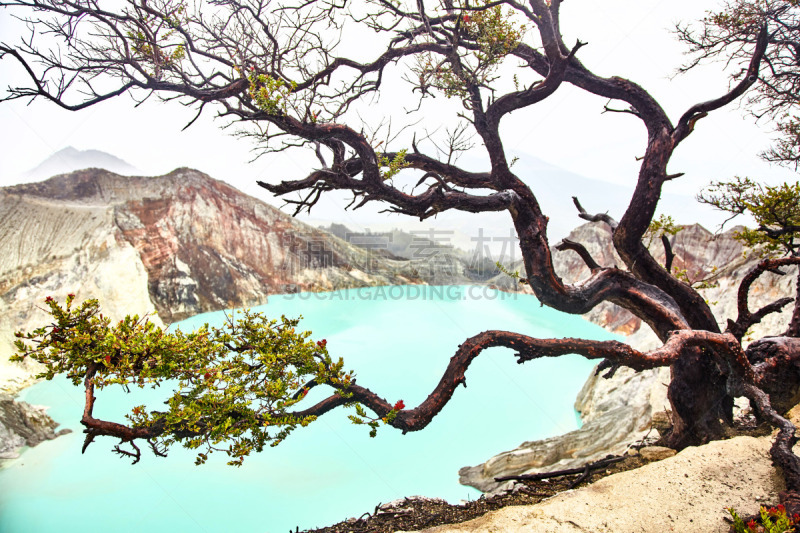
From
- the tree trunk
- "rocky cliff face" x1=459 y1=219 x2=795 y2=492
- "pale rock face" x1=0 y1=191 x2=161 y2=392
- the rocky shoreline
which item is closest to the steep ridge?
"pale rock face" x1=0 y1=191 x2=161 y2=392

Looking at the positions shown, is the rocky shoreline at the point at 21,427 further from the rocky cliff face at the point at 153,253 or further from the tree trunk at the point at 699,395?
the tree trunk at the point at 699,395

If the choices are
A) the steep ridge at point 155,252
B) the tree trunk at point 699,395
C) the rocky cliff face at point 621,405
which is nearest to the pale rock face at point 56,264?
the steep ridge at point 155,252

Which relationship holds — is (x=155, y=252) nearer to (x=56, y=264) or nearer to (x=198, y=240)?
(x=198, y=240)

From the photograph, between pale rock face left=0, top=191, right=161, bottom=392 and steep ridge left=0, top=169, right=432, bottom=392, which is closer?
pale rock face left=0, top=191, right=161, bottom=392

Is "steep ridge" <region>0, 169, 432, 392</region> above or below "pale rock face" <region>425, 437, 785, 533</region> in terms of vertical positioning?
above

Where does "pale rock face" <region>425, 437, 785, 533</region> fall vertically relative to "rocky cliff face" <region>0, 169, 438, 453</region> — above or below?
below

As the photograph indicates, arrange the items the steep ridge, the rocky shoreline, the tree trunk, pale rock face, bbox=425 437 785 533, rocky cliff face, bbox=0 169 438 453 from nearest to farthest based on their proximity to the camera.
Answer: pale rock face, bbox=425 437 785 533, the tree trunk, the rocky shoreline, rocky cliff face, bbox=0 169 438 453, the steep ridge

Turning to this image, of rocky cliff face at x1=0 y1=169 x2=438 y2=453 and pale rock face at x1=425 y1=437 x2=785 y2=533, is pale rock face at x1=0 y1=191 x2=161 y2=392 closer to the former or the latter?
rocky cliff face at x1=0 y1=169 x2=438 y2=453

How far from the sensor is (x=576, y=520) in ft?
9.34

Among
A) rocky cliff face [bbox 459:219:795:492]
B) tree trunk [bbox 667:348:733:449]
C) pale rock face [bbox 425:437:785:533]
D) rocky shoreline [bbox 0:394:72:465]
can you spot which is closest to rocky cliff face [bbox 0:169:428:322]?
rocky shoreline [bbox 0:394:72:465]

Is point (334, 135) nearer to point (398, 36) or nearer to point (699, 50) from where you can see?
point (398, 36)

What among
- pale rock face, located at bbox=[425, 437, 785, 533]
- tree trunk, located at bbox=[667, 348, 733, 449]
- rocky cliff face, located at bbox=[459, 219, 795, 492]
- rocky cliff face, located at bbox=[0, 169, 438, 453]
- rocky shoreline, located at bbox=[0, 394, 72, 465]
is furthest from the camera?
rocky cliff face, located at bbox=[0, 169, 438, 453]

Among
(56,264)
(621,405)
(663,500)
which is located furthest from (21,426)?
(621,405)

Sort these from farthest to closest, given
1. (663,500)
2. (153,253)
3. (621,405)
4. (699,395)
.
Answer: (153,253) → (621,405) → (699,395) → (663,500)
